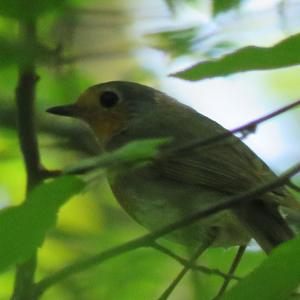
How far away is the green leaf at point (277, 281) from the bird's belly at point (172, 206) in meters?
1.46

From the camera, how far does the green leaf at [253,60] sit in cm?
192

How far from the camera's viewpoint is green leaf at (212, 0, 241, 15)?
7.89 ft

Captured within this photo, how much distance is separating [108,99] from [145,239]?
9.45 feet

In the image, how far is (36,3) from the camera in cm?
196

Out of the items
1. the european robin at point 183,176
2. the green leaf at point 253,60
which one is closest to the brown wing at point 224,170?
the european robin at point 183,176

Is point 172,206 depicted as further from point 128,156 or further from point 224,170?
point 128,156

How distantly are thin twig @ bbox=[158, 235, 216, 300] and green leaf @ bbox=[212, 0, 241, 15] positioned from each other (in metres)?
0.77

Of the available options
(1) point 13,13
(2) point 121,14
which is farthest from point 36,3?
(2) point 121,14

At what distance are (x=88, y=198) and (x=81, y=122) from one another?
17.9 inches

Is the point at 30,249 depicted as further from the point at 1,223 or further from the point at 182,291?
the point at 182,291

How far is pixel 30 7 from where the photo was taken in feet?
6.41

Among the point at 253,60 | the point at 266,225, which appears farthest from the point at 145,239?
the point at 266,225

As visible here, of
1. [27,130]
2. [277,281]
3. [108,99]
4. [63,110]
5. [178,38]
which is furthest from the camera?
[108,99]

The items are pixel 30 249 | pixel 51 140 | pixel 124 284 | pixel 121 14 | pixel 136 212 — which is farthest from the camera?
pixel 51 140
